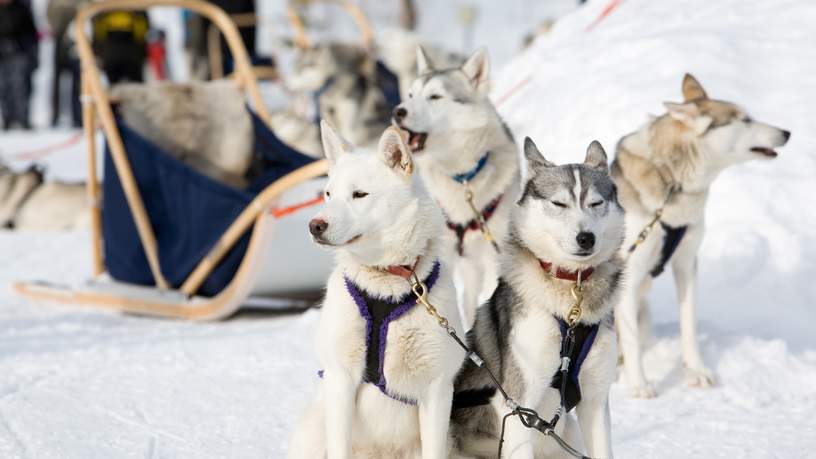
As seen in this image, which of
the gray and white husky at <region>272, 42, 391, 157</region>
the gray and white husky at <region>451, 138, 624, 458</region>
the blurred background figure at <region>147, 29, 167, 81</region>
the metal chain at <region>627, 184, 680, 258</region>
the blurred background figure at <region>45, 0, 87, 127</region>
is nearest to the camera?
the gray and white husky at <region>451, 138, 624, 458</region>

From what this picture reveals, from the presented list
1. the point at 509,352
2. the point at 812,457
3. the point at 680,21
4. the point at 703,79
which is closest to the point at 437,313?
the point at 509,352

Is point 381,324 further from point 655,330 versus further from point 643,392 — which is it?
point 655,330

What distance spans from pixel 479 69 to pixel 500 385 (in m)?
1.95

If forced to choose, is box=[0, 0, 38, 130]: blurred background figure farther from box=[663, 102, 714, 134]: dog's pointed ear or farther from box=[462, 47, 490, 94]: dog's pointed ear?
box=[663, 102, 714, 134]: dog's pointed ear

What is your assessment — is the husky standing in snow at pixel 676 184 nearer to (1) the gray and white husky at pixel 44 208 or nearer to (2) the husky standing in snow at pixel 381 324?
(2) the husky standing in snow at pixel 381 324

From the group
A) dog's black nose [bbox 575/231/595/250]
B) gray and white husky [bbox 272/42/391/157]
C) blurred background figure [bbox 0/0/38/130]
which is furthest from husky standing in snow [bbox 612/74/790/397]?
blurred background figure [bbox 0/0/38/130]

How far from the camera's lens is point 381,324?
2084mm

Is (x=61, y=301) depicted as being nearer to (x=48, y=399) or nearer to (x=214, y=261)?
(x=214, y=261)

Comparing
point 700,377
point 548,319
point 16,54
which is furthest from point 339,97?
point 16,54

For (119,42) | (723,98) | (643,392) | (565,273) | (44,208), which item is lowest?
(44,208)

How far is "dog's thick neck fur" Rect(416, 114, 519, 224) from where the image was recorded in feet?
11.8

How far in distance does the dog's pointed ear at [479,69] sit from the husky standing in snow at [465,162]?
0.02 m

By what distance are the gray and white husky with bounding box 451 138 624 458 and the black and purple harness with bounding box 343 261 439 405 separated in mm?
243

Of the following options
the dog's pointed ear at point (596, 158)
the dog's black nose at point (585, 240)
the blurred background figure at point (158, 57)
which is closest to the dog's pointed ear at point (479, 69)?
the dog's pointed ear at point (596, 158)
